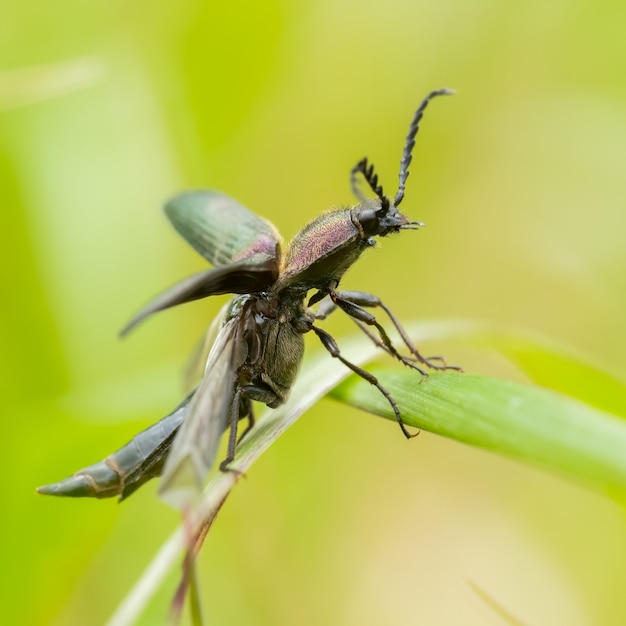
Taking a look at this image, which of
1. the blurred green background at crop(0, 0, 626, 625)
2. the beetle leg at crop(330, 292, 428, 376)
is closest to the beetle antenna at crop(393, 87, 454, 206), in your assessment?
the beetle leg at crop(330, 292, 428, 376)

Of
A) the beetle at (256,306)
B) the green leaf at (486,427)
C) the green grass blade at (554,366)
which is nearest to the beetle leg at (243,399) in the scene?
the beetle at (256,306)

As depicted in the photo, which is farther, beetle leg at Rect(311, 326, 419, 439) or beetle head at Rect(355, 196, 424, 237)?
beetle head at Rect(355, 196, 424, 237)

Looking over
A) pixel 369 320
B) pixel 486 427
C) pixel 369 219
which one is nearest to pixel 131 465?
pixel 369 320

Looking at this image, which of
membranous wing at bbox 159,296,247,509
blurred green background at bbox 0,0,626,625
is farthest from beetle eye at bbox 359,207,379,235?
blurred green background at bbox 0,0,626,625

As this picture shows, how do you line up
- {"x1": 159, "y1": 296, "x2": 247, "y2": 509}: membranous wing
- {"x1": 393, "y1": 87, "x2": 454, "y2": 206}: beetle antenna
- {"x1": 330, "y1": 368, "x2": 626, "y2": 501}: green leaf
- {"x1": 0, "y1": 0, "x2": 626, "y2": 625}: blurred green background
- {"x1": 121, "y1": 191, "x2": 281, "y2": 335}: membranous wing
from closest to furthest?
{"x1": 330, "y1": 368, "x2": 626, "y2": 501}: green leaf → {"x1": 159, "y1": 296, "x2": 247, "y2": 509}: membranous wing → {"x1": 121, "y1": 191, "x2": 281, "y2": 335}: membranous wing → {"x1": 393, "y1": 87, "x2": 454, "y2": 206}: beetle antenna → {"x1": 0, "y1": 0, "x2": 626, "y2": 625}: blurred green background

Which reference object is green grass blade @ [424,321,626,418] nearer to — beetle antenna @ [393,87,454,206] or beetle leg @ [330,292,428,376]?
beetle leg @ [330,292,428,376]

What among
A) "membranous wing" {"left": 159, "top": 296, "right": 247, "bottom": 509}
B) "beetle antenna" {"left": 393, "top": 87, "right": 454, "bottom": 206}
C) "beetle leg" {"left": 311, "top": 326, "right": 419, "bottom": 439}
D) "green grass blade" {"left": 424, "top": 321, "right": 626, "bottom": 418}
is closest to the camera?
"membranous wing" {"left": 159, "top": 296, "right": 247, "bottom": 509}

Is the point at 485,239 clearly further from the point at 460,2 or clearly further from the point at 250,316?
the point at 250,316

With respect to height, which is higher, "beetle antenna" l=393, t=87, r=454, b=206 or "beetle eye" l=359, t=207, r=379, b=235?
"beetle antenna" l=393, t=87, r=454, b=206
